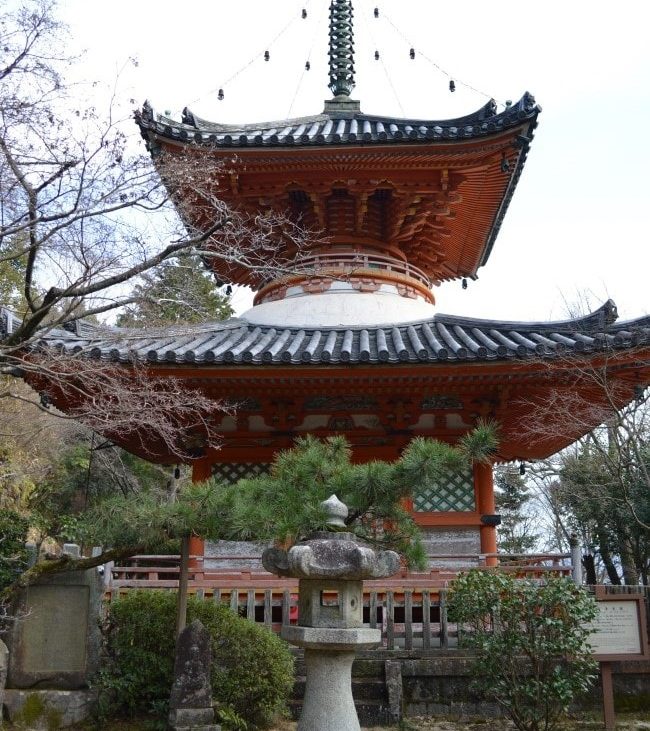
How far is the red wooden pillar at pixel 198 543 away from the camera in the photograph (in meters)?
8.85

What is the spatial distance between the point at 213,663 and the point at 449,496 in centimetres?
392

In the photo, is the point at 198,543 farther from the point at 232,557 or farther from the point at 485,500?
the point at 485,500

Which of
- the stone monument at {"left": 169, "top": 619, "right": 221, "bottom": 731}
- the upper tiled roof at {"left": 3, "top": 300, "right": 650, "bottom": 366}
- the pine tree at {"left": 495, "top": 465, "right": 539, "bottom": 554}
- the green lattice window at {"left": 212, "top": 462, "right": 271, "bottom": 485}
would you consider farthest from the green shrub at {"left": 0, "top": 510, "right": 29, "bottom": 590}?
the pine tree at {"left": 495, "top": 465, "right": 539, "bottom": 554}

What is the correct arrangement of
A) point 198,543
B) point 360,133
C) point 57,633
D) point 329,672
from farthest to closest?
point 360,133 < point 198,543 < point 57,633 < point 329,672

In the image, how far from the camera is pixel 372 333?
32.2ft

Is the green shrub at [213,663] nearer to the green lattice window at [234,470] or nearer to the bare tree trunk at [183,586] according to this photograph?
the bare tree trunk at [183,586]

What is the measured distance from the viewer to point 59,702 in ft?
22.6

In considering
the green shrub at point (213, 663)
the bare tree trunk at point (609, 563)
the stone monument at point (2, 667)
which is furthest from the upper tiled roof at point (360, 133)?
the bare tree trunk at point (609, 563)

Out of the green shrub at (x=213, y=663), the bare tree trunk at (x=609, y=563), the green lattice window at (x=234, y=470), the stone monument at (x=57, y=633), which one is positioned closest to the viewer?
the green shrub at (x=213, y=663)

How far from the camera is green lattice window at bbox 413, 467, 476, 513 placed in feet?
30.9

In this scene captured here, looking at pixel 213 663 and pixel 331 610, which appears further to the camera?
pixel 213 663

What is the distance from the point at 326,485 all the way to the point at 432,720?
360cm

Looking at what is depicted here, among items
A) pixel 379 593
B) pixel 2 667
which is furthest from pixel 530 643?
pixel 2 667

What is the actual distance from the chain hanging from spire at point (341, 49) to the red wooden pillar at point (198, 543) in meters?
7.80
